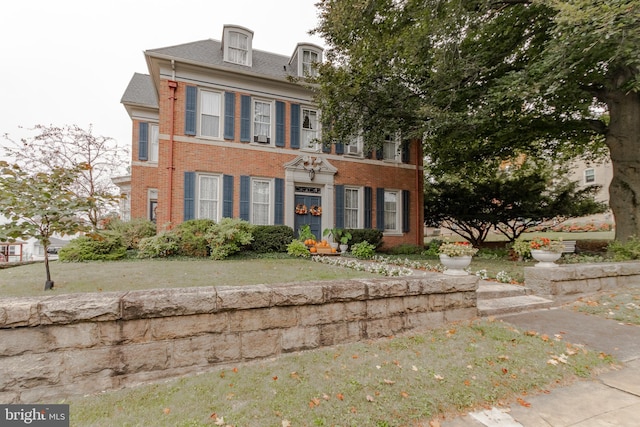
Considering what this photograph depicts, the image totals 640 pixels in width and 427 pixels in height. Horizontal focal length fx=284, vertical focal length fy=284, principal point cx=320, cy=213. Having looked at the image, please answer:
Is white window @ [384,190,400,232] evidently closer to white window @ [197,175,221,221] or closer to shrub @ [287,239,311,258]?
shrub @ [287,239,311,258]

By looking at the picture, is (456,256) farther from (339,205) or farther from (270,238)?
(339,205)

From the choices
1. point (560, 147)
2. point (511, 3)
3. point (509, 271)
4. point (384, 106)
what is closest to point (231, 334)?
point (509, 271)

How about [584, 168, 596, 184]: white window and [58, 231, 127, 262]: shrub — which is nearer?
[58, 231, 127, 262]: shrub

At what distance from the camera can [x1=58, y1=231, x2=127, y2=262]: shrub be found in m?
7.82

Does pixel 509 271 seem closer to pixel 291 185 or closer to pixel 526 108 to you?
pixel 526 108

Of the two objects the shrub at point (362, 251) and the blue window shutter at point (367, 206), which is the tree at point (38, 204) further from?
the blue window shutter at point (367, 206)

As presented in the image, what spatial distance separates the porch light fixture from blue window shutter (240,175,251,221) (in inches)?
91.7

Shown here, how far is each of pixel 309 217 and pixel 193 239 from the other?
458 cm

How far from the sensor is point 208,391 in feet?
7.18

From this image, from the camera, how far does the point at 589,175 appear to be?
87.0 ft

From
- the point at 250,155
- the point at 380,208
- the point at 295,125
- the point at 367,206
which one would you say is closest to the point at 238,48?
the point at 295,125

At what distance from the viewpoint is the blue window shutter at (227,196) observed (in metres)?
10.3

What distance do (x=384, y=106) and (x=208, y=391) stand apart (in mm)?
8956

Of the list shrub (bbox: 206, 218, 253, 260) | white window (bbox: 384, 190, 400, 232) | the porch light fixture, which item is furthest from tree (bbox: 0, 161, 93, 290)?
white window (bbox: 384, 190, 400, 232)
